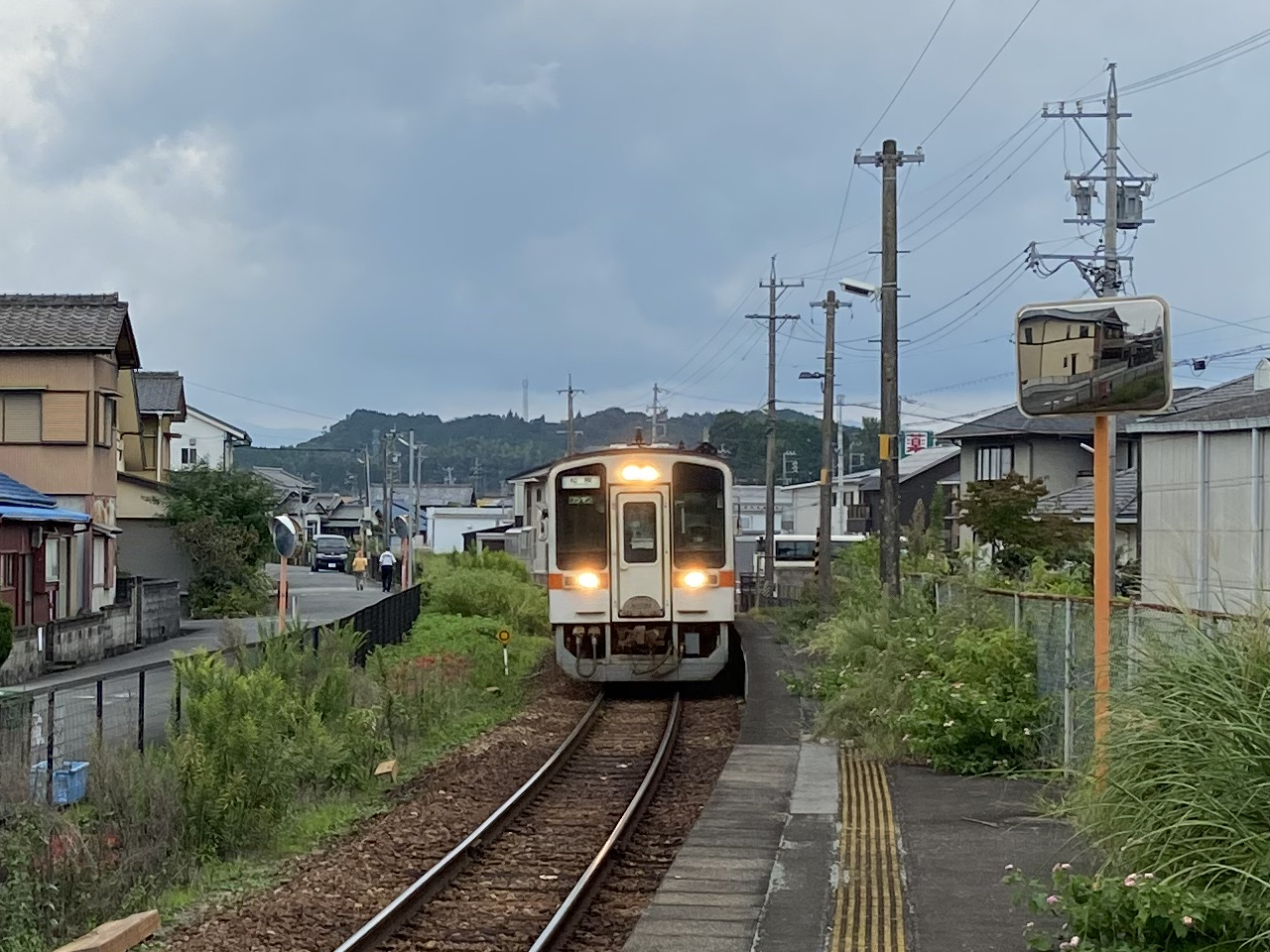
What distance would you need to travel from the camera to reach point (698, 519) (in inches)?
705

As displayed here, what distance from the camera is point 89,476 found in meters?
28.0

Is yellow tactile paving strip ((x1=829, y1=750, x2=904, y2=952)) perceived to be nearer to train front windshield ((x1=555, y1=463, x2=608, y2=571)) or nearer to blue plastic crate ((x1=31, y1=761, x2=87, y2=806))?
blue plastic crate ((x1=31, y1=761, x2=87, y2=806))

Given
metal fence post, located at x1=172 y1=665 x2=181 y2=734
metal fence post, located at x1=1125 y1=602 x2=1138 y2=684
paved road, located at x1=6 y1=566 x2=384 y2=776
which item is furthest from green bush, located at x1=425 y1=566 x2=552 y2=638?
metal fence post, located at x1=1125 y1=602 x2=1138 y2=684

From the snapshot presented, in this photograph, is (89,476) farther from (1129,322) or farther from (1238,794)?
(1238,794)

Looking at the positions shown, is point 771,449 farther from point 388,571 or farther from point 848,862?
point 848,862

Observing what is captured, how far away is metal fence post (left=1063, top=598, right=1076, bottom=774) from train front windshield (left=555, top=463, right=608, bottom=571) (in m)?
8.15

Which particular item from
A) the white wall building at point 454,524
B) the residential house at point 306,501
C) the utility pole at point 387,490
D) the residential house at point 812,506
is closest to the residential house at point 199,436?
the residential house at point 306,501

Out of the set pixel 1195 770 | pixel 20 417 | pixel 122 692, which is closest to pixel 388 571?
pixel 20 417

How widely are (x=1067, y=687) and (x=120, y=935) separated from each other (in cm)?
607

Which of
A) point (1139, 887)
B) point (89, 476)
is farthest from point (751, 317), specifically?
point (1139, 887)

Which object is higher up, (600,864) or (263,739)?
(263,739)

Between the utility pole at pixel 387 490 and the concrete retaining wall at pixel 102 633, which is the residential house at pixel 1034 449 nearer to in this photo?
the concrete retaining wall at pixel 102 633

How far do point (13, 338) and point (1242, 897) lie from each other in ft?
86.8

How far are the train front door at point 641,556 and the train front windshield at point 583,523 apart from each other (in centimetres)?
20
